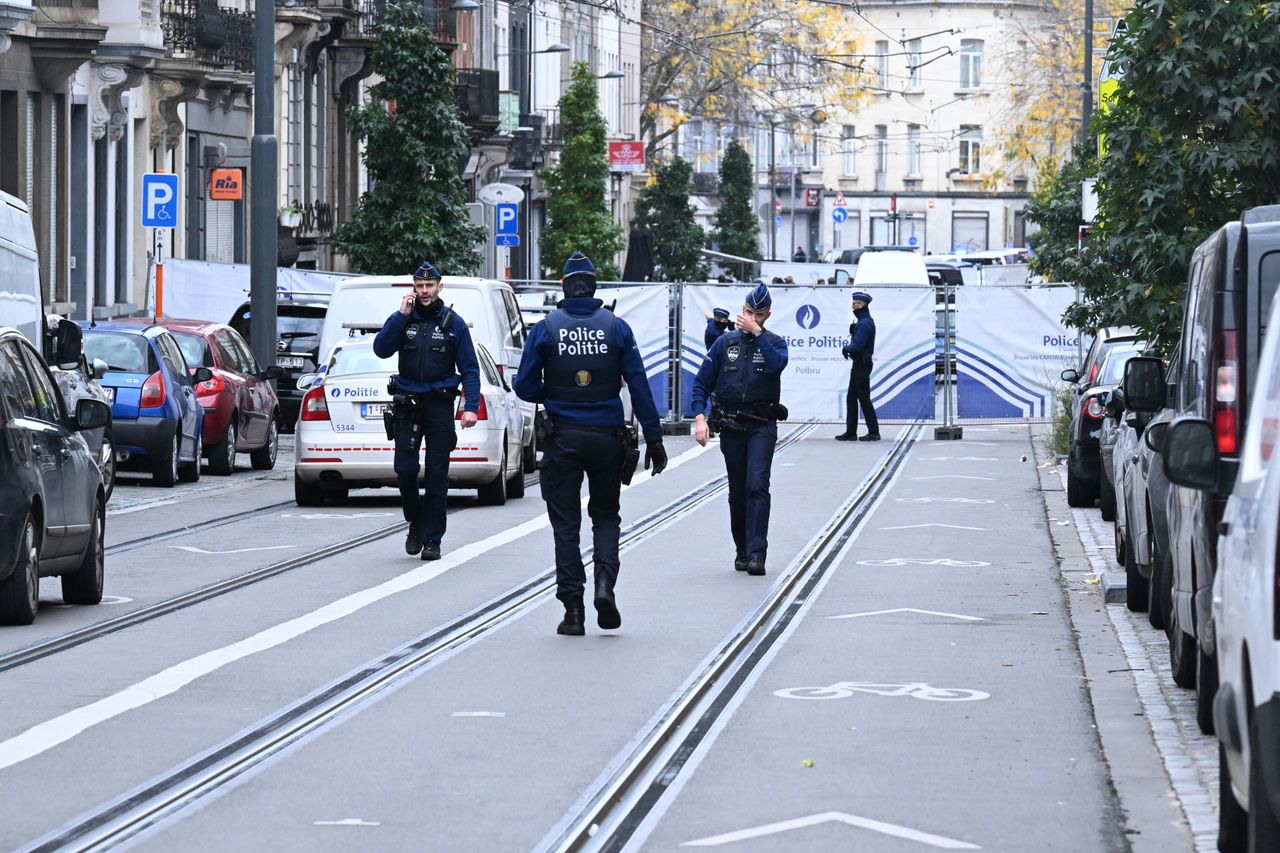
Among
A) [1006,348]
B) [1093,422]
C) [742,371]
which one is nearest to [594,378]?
[742,371]

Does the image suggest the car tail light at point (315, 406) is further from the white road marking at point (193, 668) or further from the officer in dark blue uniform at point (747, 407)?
the officer in dark blue uniform at point (747, 407)

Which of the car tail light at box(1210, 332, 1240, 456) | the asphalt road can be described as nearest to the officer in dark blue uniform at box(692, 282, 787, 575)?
the asphalt road

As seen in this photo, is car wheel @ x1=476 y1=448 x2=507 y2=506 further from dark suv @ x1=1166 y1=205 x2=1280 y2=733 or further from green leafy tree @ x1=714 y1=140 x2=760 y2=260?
green leafy tree @ x1=714 y1=140 x2=760 y2=260

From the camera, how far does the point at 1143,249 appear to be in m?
16.2

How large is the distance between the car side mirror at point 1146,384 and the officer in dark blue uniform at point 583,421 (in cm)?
223

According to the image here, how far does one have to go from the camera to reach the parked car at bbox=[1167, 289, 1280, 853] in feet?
20.4

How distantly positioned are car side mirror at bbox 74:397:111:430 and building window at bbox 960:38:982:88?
112175 millimetres

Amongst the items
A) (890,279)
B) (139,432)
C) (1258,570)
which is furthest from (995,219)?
(1258,570)

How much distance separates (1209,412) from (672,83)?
2927 inches

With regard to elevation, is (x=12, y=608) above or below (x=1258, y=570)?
below

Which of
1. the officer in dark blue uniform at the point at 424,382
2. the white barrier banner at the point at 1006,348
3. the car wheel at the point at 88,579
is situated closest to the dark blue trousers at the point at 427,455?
the officer in dark blue uniform at the point at 424,382

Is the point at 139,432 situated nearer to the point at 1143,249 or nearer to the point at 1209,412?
the point at 1143,249

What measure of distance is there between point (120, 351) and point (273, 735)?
15.6 meters

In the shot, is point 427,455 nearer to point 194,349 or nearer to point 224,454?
point 224,454
